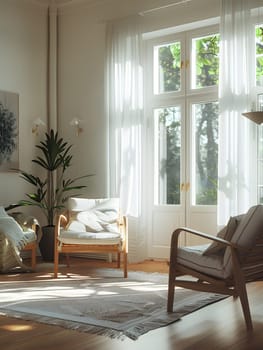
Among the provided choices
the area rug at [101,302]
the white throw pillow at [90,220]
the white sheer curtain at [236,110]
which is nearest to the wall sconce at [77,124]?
the white throw pillow at [90,220]

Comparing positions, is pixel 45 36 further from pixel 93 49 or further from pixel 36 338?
pixel 36 338

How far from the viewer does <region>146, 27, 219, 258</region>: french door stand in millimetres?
5938

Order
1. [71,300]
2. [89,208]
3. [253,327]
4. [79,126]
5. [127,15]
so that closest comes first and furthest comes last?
[253,327], [71,300], [89,208], [127,15], [79,126]

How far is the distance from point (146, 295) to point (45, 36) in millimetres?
4366

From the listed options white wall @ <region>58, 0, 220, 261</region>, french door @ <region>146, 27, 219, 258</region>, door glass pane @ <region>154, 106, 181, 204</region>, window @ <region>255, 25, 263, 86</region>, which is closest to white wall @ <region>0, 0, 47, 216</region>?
white wall @ <region>58, 0, 220, 261</region>

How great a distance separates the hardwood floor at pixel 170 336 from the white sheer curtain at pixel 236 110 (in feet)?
6.17

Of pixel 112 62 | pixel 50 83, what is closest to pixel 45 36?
pixel 50 83

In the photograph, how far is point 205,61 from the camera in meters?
6.00

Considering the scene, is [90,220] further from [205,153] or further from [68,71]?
[68,71]

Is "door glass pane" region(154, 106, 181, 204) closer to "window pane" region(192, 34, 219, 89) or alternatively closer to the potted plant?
"window pane" region(192, 34, 219, 89)

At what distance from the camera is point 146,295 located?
4094 millimetres

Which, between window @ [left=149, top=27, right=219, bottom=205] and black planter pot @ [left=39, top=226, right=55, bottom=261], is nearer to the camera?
window @ [left=149, top=27, right=219, bottom=205]

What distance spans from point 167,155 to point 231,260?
10.8 feet

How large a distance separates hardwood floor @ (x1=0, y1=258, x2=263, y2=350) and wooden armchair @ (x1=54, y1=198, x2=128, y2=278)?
1.70 m
